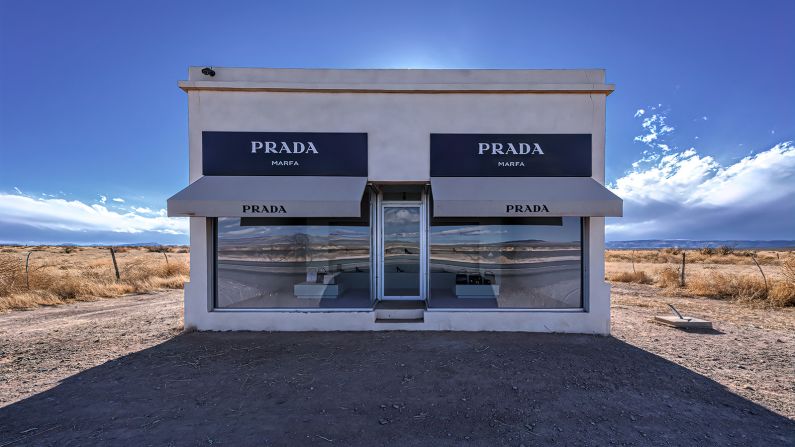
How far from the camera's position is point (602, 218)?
665cm

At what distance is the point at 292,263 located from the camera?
7.49m

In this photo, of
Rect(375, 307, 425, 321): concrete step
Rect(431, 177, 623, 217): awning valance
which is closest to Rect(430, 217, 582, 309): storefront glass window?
Rect(375, 307, 425, 321): concrete step

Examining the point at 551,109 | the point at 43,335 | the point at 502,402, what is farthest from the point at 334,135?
the point at 43,335

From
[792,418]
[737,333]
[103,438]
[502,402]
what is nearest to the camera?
[103,438]

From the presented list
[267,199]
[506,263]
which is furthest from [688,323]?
[267,199]

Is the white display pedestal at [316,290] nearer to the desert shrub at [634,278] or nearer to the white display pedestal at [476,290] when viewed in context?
the white display pedestal at [476,290]

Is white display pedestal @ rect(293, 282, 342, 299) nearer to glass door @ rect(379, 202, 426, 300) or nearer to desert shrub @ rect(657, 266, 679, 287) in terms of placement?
glass door @ rect(379, 202, 426, 300)

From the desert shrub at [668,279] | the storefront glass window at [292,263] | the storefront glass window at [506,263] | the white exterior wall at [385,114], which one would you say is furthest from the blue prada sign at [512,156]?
the desert shrub at [668,279]

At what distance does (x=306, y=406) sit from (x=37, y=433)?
2.60m

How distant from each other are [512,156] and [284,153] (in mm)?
4635

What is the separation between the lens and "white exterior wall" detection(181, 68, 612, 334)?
6.53 meters

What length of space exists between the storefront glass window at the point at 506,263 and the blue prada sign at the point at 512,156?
1.15 meters

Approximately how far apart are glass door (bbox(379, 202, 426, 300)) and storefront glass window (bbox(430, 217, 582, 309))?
42cm

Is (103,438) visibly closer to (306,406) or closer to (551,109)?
(306,406)
